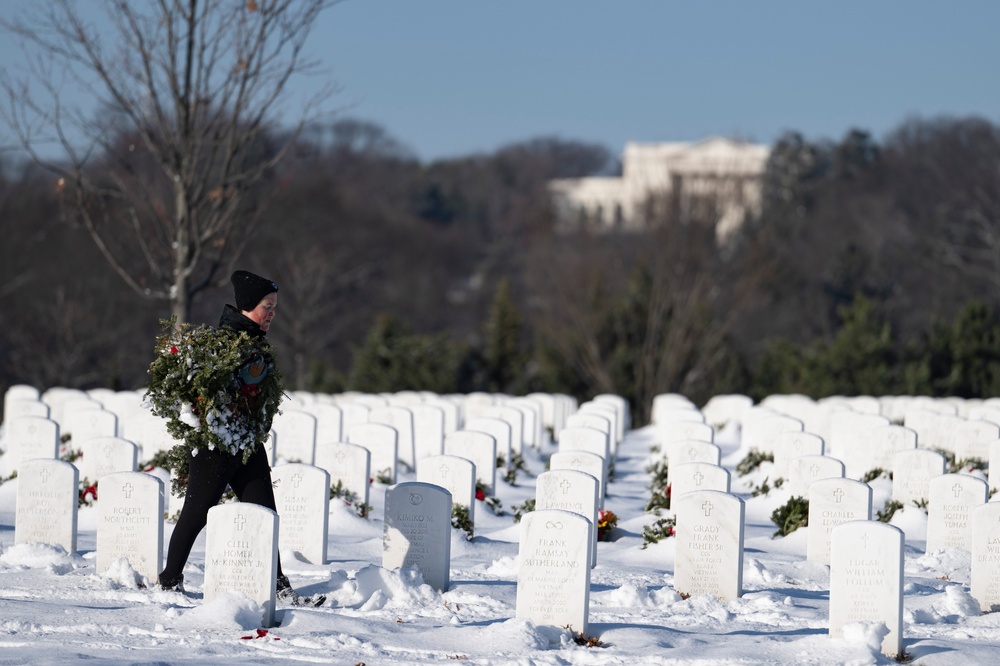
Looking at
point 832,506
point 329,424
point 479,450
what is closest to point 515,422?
point 329,424

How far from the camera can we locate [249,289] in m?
6.65

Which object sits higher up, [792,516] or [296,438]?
[296,438]

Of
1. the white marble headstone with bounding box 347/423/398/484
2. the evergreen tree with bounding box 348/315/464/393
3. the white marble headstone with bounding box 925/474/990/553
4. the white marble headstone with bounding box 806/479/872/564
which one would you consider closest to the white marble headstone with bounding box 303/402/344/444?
the white marble headstone with bounding box 347/423/398/484

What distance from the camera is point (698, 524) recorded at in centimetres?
741

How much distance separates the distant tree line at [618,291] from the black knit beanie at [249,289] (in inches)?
298

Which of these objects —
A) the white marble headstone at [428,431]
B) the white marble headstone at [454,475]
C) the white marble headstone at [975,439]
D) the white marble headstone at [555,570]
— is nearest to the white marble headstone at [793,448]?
the white marble headstone at [975,439]

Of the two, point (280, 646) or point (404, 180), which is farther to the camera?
point (404, 180)

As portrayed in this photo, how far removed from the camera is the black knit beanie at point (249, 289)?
663cm

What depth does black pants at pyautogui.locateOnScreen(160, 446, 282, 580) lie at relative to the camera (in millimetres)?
6609

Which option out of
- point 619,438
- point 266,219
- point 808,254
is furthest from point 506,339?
point 808,254

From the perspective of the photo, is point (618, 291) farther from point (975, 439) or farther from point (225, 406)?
point (225, 406)

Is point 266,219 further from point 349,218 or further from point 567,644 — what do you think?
point 567,644

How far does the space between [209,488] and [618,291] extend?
2293 centimetres

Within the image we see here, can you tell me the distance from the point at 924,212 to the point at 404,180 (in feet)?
130
